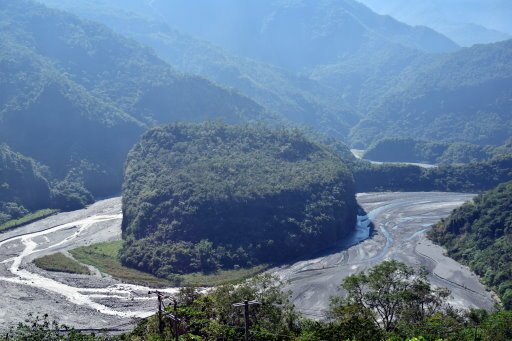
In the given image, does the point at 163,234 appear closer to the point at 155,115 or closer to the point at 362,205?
the point at 362,205

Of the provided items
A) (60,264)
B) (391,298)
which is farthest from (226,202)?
(391,298)

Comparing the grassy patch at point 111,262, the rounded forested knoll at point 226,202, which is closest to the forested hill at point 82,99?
the rounded forested knoll at point 226,202

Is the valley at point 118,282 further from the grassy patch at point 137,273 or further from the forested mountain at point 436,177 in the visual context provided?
the forested mountain at point 436,177

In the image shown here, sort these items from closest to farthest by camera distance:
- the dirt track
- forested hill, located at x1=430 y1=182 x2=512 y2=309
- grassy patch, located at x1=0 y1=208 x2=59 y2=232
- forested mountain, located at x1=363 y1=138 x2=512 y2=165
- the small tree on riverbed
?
the small tree on riverbed < the dirt track < forested hill, located at x1=430 y1=182 x2=512 y2=309 < grassy patch, located at x1=0 y1=208 x2=59 y2=232 < forested mountain, located at x1=363 y1=138 x2=512 y2=165

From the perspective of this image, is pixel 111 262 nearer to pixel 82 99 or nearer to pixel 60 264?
pixel 60 264

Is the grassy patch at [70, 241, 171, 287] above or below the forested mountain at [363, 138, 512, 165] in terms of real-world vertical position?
below

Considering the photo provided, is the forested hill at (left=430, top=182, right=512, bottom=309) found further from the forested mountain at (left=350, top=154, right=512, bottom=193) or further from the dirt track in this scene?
the forested mountain at (left=350, top=154, right=512, bottom=193)

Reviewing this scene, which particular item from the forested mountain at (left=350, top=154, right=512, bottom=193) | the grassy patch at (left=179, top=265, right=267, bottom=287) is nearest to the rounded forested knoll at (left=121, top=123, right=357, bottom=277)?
the grassy patch at (left=179, top=265, right=267, bottom=287)
